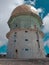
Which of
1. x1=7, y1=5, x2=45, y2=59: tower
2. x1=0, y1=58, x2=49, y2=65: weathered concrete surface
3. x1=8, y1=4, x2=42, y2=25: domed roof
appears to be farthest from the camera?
x1=8, y1=4, x2=42, y2=25: domed roof

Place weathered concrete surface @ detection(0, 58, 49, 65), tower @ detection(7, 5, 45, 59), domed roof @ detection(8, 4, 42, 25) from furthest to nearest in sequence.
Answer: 1. domed roof @ detection(8, 4, 42, 25)
2. tower @ detection(7, 5, 45, 59)
3. weathered concrete surface @ detection(0, 58, 49, 65)

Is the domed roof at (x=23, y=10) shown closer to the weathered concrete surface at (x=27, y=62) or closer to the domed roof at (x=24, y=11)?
the domed roof at (x=24, y=11)

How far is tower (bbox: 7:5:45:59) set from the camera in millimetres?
33344

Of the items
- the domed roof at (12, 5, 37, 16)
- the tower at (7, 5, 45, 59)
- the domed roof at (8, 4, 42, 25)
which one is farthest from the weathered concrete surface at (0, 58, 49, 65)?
the domed roof at (12, 5, 37, 16)

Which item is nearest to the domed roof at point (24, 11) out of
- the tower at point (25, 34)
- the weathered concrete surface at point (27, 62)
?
the tower at point (25, 34)

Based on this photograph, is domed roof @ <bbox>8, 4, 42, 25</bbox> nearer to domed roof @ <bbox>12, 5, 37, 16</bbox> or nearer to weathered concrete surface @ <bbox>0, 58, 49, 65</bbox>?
domed roof @ <bbox>12, 5, 37, 16</bbox>

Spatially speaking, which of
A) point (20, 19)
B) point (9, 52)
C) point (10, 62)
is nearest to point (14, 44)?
point (9, 52)

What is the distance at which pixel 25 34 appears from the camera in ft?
113

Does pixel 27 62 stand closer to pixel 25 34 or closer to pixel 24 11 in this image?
pixel 25 34

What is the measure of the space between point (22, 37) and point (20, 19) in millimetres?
3176

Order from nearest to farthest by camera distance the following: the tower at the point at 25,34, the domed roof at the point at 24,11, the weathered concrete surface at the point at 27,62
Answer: the weathered concrete surface at the point at 27,62, the tower at the point at 25,34, the domed roof at the point at 24,11

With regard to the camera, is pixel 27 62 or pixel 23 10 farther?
pixel 23 10

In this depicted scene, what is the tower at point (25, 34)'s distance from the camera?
1313 inches

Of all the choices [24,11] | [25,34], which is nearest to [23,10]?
[24,11]
